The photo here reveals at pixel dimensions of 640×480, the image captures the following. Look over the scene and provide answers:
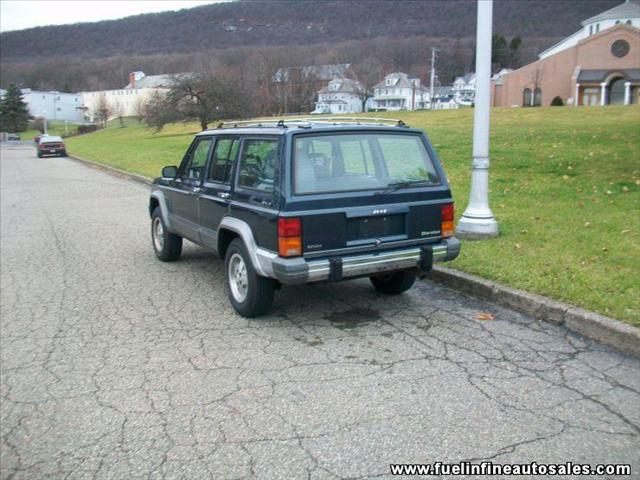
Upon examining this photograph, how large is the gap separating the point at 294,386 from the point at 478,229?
451 cm

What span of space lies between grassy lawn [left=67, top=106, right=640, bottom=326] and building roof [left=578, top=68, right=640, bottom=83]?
47.0 metres

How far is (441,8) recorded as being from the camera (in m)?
162

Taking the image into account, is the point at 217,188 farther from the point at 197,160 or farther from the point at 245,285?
the point at 245,285

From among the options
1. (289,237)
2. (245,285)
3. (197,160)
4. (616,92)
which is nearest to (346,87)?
(616,92)

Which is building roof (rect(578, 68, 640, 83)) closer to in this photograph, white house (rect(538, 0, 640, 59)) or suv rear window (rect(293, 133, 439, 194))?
white house (rect(538, 0, 640, 59))

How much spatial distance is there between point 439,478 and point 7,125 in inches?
5029

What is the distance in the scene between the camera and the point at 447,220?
18.9ft

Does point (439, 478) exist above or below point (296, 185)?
below

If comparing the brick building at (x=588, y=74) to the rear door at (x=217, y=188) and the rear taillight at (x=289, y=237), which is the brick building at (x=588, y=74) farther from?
the rear taillight at (x=289, y=237)

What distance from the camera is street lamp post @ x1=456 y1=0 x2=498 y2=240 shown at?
7758mm

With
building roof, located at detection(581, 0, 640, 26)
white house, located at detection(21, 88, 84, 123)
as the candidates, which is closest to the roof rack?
building roof, located at detection(581, 0, 640, 26)

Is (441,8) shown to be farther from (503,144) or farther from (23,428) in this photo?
(23,428)

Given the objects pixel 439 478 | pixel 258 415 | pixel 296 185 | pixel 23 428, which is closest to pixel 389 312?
pixel 296 185

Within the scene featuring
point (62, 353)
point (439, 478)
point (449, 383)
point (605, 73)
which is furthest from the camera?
point (605, 73)
